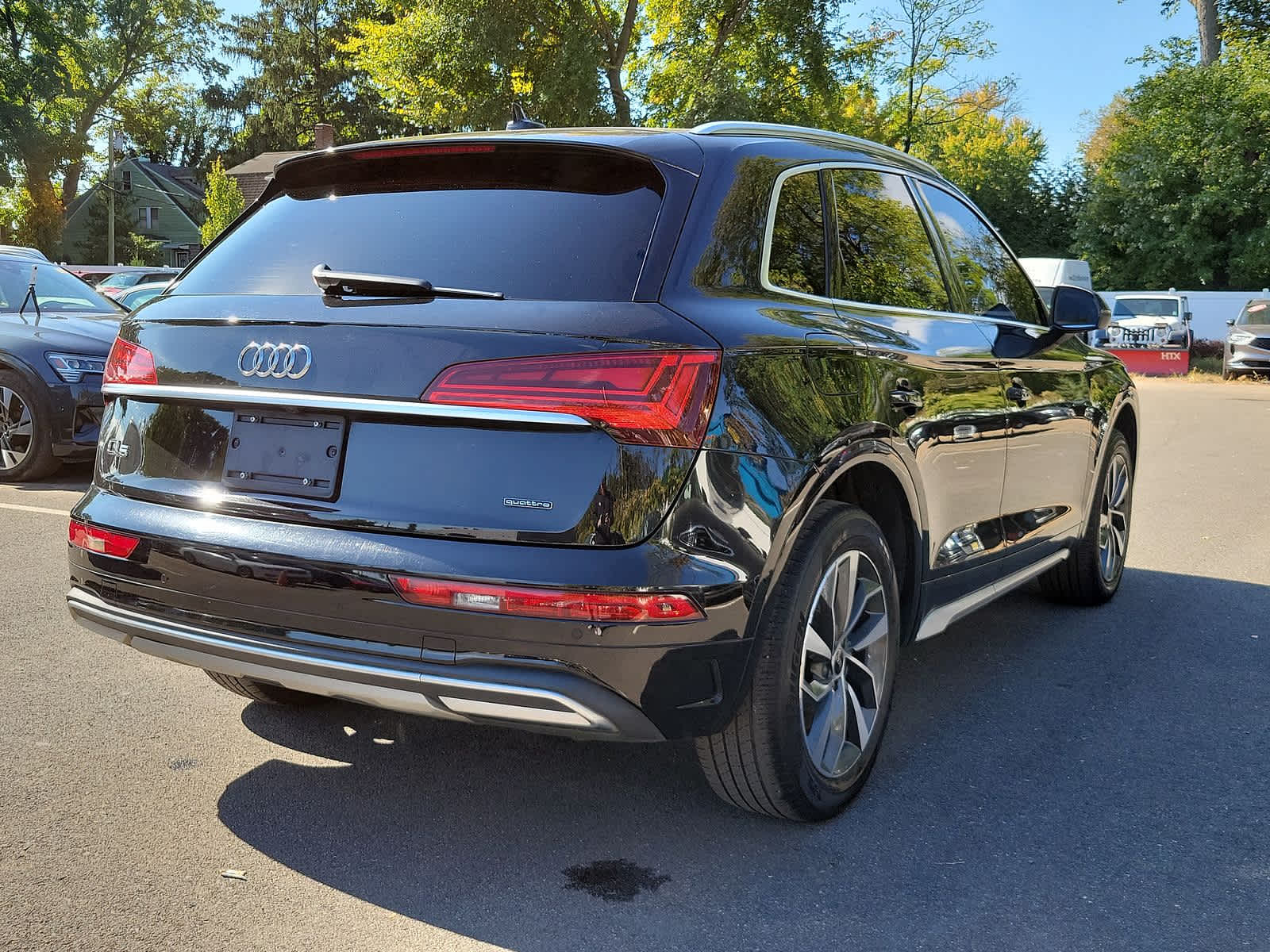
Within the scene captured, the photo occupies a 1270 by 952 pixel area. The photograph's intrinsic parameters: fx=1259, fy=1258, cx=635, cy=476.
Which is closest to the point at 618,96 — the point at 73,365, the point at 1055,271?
the point at 1055,271

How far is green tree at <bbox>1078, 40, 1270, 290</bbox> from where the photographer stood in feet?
113

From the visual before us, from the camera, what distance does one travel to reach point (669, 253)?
285 cm

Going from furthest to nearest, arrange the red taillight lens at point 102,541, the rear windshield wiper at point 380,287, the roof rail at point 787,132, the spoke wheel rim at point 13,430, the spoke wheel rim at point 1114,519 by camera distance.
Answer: the spoke wheel rim at point 13,430 → the spoke wheel rim at point 1114,519 → the roof rail at point 787,132 → the red taillight lens at point 102,541 → the rear windshield wiper at point 380,287

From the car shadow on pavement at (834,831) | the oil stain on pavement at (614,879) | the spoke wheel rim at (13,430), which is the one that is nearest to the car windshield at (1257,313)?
the car shadow on pavement at (834,831)

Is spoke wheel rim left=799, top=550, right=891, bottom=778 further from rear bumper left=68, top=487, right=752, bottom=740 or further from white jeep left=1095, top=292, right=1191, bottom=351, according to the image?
white jeep left=1095, top=292, right=1191, bottom=351

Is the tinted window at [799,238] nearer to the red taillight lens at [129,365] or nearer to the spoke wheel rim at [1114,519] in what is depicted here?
the red taillight lens at [129,365]

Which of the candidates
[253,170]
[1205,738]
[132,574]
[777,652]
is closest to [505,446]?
[777,652]

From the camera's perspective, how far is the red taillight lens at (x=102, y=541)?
3062 mm

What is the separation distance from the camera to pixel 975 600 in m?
4.18

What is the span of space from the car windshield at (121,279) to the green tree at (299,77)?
4025 cm

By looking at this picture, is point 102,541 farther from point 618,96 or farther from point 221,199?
point 221,199

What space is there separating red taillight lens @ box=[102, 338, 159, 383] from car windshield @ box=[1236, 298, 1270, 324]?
2762 centimetres

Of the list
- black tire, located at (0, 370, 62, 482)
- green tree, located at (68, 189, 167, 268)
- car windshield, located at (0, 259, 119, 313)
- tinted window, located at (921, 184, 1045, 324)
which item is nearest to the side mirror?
tinted window, located at (921, 184, 1045, 324)

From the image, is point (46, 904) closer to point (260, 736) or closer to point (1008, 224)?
point (260, 736)
